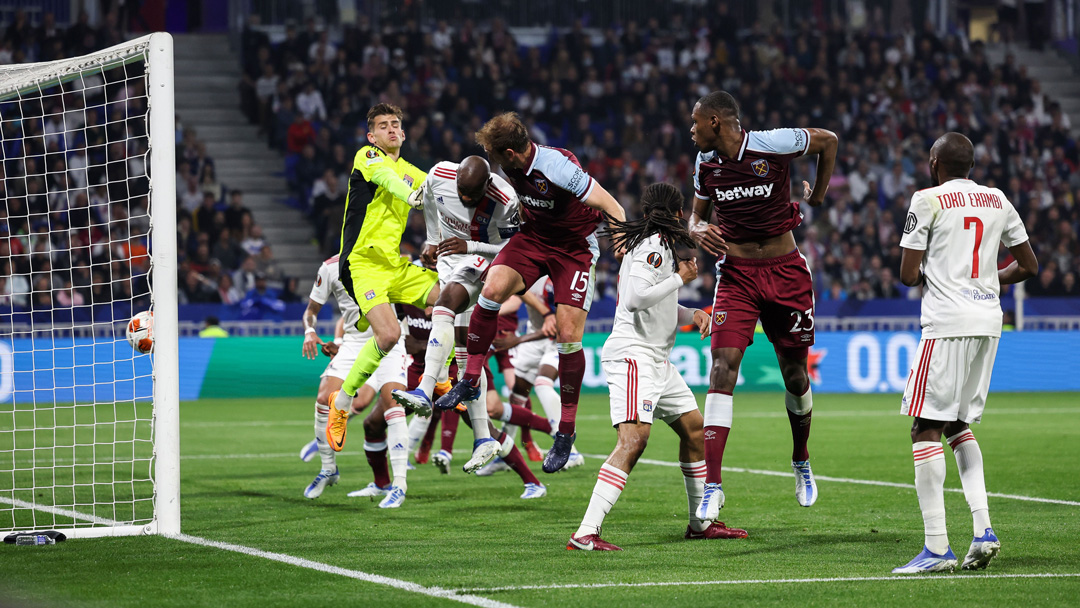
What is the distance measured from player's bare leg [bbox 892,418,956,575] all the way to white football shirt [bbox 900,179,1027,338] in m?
0.53

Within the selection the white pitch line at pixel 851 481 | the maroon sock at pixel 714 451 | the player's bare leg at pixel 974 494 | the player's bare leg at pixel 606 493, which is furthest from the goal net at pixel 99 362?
the white pitch line at pixel 851 481

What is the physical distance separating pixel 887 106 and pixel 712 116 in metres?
24.0

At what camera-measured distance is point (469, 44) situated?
28.9 m

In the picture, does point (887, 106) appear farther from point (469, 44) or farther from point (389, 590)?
point (389, 590)

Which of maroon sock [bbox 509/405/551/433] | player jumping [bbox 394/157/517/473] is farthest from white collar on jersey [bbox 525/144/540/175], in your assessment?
maroon sock [bbox 509/405/551/433]

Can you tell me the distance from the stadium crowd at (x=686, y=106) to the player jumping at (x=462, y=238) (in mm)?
14968

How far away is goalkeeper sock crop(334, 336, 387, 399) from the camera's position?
377 inches

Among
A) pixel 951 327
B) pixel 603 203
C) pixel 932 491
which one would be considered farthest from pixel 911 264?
pixel 603 203

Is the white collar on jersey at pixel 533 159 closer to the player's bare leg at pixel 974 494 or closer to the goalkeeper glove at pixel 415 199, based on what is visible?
the goalkeeper glove at pixel 415 199

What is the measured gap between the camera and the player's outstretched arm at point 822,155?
762cm

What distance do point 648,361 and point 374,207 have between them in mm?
3519

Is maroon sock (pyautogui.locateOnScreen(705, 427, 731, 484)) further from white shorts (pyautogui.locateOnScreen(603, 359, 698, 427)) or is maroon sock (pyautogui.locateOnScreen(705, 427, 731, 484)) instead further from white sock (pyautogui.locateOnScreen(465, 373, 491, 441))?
white sock (pyautogui.locateOnScreen(465, 373, 491, 441))

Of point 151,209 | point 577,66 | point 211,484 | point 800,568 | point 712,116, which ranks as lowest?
point 211,484

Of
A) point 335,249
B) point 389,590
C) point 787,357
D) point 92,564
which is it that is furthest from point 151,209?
point 335,249
